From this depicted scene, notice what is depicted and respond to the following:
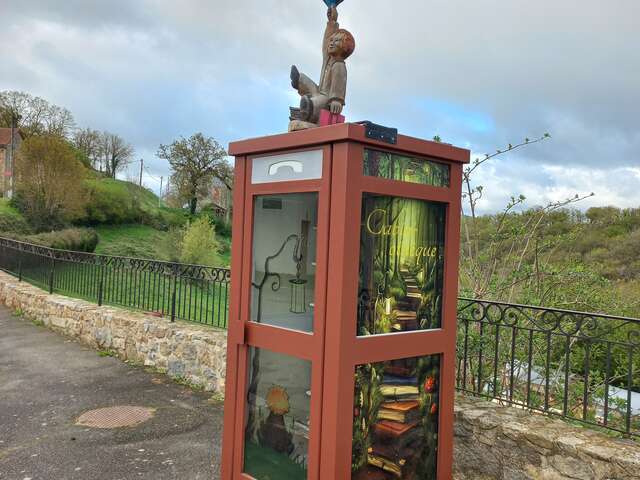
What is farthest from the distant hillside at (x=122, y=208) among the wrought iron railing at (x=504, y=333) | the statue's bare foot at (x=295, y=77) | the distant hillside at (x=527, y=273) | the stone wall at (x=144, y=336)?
the statue's bare foot at (x=295, y=77)

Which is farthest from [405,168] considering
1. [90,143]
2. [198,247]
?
[90,143]

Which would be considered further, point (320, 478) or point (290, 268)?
point (290, 268)

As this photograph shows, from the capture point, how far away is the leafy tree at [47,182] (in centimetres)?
2436

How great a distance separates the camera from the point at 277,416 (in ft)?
8.96

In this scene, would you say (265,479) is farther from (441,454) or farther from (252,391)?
(441,454)

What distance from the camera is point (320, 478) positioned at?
2.40m

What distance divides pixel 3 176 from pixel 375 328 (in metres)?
41.2

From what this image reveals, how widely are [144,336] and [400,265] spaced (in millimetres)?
5008

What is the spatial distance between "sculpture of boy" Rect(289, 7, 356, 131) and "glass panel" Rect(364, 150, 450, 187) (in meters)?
0.51

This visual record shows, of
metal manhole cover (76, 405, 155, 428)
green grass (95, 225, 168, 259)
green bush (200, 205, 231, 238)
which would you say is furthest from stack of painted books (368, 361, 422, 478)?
green bush (200, 205, 231, 238)

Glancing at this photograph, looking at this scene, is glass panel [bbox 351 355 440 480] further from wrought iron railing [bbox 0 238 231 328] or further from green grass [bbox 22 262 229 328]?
green grass [bbox 22 262 229 328]

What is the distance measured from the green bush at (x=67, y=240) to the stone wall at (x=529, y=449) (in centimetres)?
1519

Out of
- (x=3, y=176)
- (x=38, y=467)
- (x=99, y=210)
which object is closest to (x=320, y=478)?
(x=38, y=467)

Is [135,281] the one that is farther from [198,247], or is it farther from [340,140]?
[198,247]
